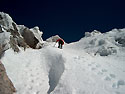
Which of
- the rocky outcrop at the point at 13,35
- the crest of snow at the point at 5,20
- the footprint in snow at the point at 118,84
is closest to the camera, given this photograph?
the footprint in snow at the point at 118,84

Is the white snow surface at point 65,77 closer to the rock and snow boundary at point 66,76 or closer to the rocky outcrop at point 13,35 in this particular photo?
the rock and snow boundary at point 66,76

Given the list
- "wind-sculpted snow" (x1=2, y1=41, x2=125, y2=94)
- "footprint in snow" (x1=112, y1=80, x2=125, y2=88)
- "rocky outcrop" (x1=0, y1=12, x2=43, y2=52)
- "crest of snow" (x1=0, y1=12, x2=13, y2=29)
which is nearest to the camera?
"footprint in snow" (x1=112, y1=80, x2=125, y2=88)

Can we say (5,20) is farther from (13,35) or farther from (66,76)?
(66,76)

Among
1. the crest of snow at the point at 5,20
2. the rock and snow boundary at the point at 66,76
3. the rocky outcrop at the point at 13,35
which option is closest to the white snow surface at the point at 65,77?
the rock and snow boundary at the point at 66,76

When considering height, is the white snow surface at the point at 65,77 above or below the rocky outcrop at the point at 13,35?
below

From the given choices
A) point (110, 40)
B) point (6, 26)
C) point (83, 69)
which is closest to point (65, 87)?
point (83, 69)

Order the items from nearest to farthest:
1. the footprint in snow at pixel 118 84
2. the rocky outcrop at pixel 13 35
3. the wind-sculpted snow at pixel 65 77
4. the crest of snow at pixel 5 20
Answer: the footprint in snow at pixel 118 84, the wind-sculpted snow at pixel 65 77, the rocky outcrop at pixel 13 35, the crest of snow at pixel 5 20

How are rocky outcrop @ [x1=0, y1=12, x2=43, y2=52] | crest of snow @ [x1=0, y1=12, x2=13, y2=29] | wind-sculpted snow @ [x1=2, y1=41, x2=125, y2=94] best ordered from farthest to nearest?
crest of snow @ [x1=0, y1=12, x2=13, y2=29] → rocky outcrop @ [x1=0, y1=12, x2=43, y2=52] → wind-sculpted snow @ [x1=2, y1=41, x2=125, y2=94]

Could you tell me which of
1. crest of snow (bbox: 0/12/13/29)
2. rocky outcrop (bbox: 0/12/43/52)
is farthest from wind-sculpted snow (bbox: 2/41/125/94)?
crest of snow (bbox: 0/12/13/29)

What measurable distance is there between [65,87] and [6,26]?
14790 mm

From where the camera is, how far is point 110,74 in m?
7.69

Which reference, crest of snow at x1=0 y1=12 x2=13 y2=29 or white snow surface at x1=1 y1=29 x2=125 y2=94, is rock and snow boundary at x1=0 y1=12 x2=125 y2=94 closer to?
white snow surface at x1=1 y1=29 x2=125 y2=94

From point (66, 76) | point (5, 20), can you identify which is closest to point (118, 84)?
point (66, 76)

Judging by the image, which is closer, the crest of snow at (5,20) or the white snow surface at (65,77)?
the white snow surface at (65,77)
